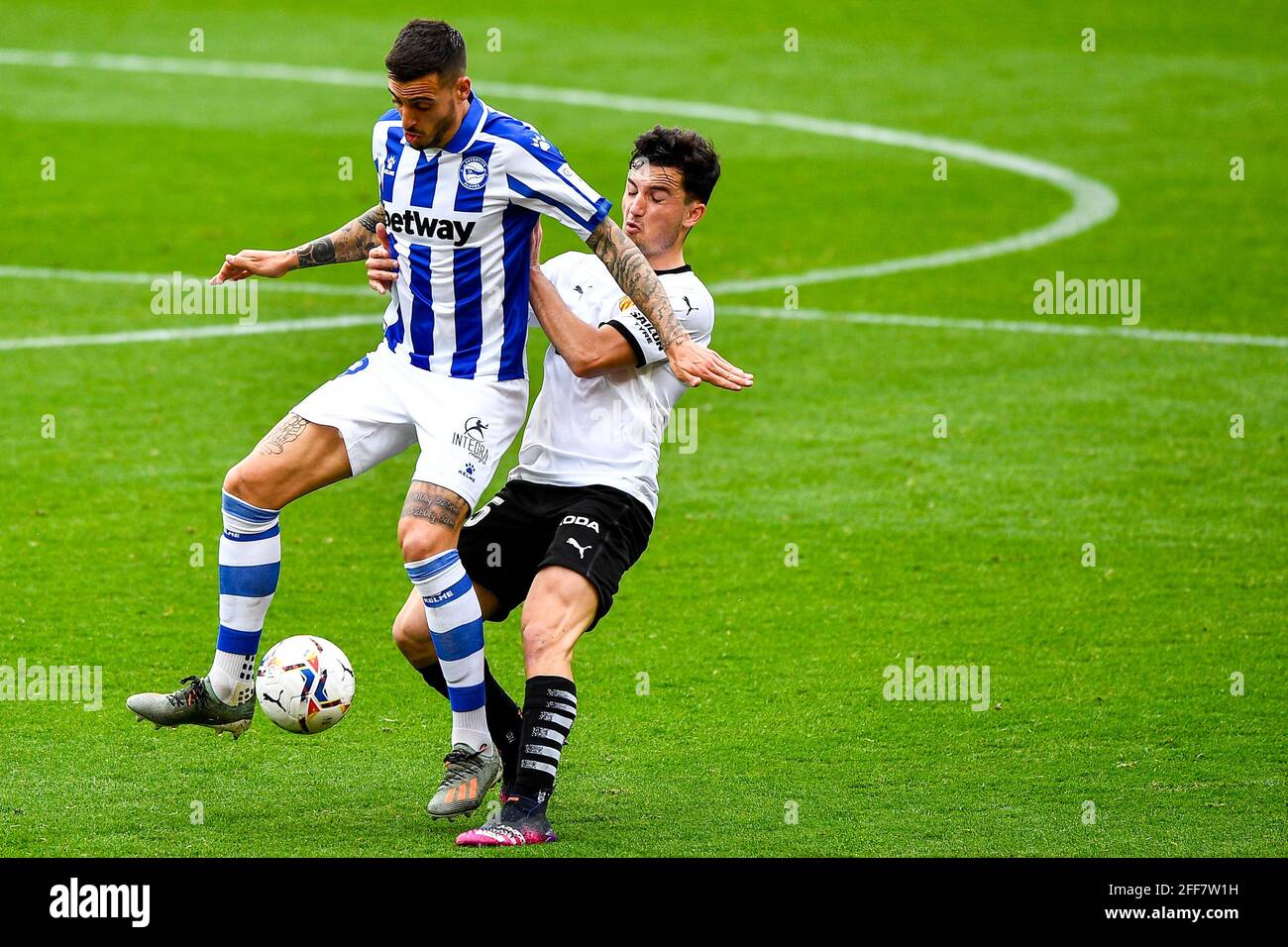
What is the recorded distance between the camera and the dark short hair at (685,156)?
22.6 ft

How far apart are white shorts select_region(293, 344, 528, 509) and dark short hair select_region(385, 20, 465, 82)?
3.46 ft

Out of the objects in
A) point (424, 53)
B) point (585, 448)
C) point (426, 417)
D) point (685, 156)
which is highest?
point (424, 53)

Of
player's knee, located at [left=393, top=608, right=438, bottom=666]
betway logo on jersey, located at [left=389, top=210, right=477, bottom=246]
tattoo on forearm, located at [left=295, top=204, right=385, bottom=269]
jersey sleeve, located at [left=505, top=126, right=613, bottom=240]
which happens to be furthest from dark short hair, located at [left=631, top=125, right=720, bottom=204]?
player's knee, located at [left=393, top=608, right=438, bottom=666]

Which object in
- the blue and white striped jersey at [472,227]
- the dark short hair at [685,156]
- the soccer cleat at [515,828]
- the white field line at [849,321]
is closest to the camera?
the soccer cleat at [515,828]

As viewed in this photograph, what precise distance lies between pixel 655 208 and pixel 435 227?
84 centimetres

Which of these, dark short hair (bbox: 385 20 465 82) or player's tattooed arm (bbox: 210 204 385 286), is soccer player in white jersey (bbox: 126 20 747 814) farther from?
player's tattooed arm (bbox: 210 204 385 286)

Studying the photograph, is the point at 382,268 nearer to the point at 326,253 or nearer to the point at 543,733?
the point at 326,253

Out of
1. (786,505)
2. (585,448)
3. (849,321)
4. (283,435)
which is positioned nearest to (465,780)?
(585,448)

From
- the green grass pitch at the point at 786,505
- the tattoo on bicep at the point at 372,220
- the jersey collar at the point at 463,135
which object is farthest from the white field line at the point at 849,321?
the jersey collar at the point at 463,135

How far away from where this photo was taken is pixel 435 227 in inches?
260

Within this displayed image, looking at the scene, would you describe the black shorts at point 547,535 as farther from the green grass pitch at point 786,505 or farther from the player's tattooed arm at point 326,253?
the player's tattooed arm at point 326,253

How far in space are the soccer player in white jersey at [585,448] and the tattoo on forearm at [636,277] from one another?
146mm

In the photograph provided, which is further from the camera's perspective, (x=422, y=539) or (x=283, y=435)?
(x=283, y=435)

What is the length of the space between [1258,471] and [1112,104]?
41.4ft
